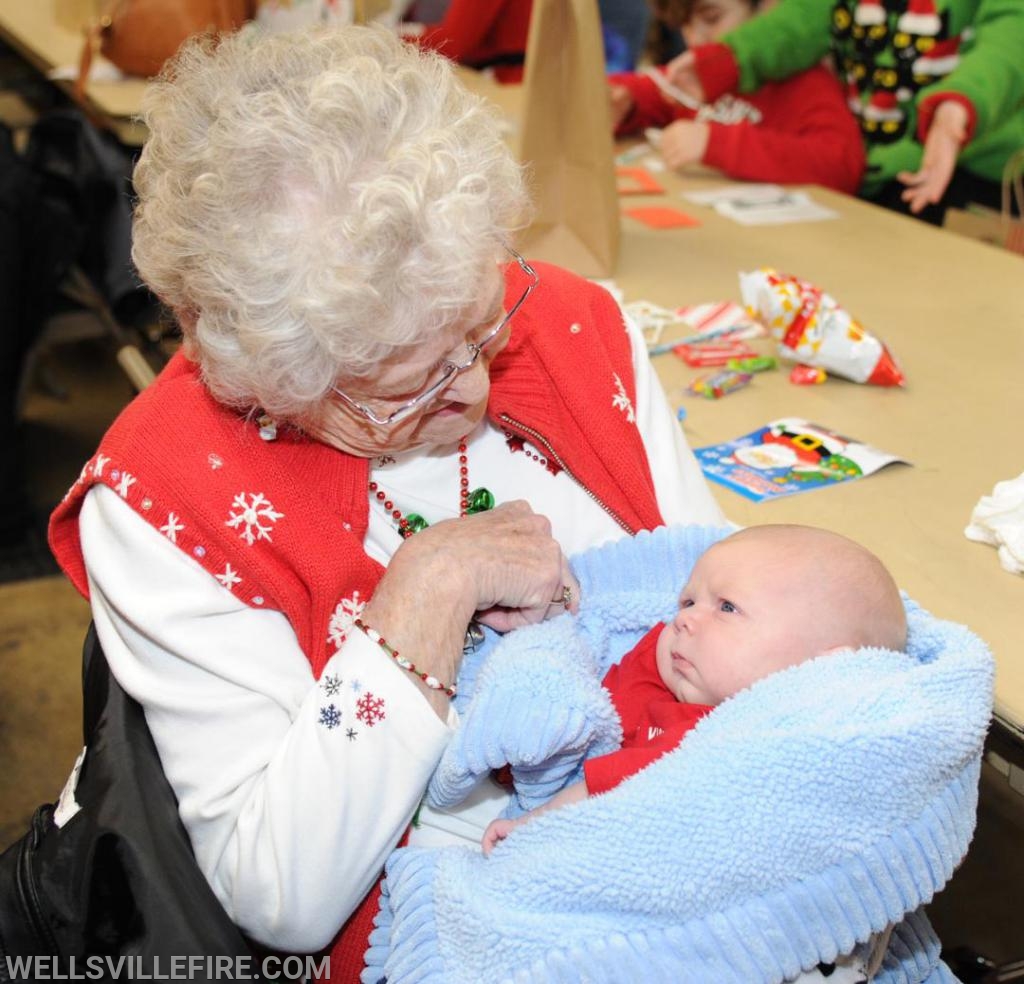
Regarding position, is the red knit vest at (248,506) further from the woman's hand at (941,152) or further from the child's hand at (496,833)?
the woman's hand at (941,152)

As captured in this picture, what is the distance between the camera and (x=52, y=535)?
4.35ft

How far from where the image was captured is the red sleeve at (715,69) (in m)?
3.51

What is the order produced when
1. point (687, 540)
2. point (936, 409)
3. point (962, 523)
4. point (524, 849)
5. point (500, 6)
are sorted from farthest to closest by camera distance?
1. point (500, 6)
2. point (936, 409)
3. point (962, 523)
4. point (687, 540)
5. point (524, 849)

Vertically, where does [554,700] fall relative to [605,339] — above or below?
below

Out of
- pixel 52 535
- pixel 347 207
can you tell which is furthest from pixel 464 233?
pixel 52 535

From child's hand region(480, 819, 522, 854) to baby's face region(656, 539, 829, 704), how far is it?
264mm

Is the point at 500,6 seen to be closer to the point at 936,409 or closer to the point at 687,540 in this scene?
the point at 936,409

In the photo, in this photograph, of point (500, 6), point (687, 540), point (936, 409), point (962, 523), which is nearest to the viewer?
point (687, 540)

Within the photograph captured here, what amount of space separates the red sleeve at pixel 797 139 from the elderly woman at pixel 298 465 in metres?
2.04

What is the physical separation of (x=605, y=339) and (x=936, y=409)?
0.67 meters

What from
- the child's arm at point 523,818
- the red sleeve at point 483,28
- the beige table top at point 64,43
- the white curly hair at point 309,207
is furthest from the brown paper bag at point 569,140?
the red sleeve at point 483,28

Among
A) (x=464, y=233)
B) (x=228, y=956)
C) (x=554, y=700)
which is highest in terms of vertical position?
(x=464, y=233)

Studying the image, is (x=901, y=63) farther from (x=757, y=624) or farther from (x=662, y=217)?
(x=757, y=624)

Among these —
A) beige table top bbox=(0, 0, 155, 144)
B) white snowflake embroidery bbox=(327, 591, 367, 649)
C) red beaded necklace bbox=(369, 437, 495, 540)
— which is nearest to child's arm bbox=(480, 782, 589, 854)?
white snowflake embroidery bbox=(327, 591, 367, 649)
